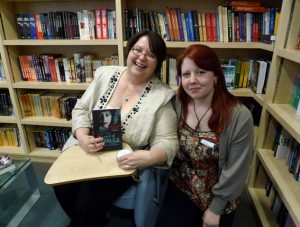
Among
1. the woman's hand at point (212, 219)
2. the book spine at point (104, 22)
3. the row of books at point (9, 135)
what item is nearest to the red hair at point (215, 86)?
the woman's hand at point (212, 219)

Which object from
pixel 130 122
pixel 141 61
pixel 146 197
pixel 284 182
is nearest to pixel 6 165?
pixel 130 122

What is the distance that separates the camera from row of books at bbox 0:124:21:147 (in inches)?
93.5

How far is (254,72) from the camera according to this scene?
1.83 metres

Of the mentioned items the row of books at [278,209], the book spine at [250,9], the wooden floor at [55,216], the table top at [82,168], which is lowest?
the wooden floor at [55,216]

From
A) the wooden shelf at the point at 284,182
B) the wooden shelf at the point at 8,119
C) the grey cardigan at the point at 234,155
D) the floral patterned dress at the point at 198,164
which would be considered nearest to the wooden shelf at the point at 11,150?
the wooden shelf at the point at 8,119

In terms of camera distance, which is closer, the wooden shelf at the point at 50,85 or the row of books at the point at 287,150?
the row of books at the point at 287,150

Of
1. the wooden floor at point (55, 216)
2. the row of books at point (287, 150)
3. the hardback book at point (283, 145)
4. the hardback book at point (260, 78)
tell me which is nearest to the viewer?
the row of books at point (287, 150)

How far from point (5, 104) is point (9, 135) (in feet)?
1.16

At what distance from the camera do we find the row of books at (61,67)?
2.04m

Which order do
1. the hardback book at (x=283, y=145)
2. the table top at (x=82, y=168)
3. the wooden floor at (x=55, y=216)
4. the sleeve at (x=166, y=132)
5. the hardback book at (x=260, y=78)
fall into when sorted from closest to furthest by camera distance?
the table top at (x=82, y=168) → the sleeve at (x=166, y=132) → the hardback book at (x=283, y=145) → the wooden floor at (x=55, y=216) → the hardback book at (x=260, y=78)

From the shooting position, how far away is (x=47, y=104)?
224 cm

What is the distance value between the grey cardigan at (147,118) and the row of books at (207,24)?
2.07 ft

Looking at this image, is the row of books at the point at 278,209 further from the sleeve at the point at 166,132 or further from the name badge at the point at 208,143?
the sleeve at the point at 166,132

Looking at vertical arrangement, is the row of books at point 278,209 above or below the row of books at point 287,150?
below
